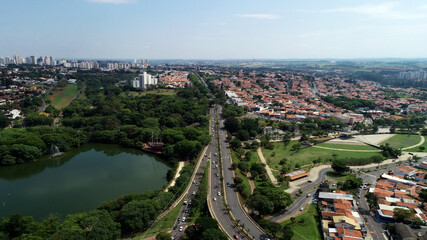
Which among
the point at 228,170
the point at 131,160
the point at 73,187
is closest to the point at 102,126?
the point at 131,160

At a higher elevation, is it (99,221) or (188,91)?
(188,91)

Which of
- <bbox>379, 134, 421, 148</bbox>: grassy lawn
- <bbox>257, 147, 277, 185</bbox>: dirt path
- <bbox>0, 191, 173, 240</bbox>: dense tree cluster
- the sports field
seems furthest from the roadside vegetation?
<bbox>379, 134, 421, 148</bbox>: grassy lawn

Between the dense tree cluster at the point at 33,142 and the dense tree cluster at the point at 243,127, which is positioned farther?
the dense tree cluster at the point at 243,127

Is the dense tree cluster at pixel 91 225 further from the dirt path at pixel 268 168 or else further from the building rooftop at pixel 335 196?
the building rooftop at pixel 335 196

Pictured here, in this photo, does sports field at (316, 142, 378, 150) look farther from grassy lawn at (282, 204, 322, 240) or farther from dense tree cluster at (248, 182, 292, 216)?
dense tree cluster at (248, 182, 292, 216)

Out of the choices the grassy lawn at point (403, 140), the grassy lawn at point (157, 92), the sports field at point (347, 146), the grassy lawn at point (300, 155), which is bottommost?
the grassy lawn at point (300, 155)

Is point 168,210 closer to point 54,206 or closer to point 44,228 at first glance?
point 44,228

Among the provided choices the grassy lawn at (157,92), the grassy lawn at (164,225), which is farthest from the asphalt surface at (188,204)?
the grassy lawn at (157,92)
